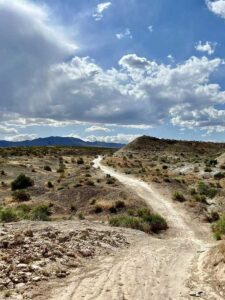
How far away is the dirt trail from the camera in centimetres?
1317

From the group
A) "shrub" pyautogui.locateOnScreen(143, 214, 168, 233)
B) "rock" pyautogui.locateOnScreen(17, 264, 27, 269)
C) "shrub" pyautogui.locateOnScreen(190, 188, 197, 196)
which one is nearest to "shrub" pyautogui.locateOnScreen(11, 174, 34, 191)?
"shrub" pyautogui.locateOnScreen(190, 188, 197, 196)

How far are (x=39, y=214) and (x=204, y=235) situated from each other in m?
11.0

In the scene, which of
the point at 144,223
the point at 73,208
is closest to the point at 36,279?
the point at 144,223

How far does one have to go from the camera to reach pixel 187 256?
19.7 metres

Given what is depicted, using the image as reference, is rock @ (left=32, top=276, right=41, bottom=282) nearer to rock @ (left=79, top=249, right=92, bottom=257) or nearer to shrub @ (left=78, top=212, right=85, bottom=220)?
rock @ (left=79, top=249, right=92, bottom=257)

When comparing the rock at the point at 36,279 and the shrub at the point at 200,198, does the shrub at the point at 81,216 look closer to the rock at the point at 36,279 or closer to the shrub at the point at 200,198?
the shrub at the point at 200,198

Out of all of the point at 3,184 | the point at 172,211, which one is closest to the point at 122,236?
the point at 172,211

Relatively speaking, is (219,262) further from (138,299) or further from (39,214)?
(39,214)

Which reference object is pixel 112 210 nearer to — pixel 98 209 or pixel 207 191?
pixel 98 209

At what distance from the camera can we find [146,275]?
15.5 metres

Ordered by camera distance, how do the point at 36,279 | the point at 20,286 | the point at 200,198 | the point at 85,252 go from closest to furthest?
the point at 20,286 → the point at 36,279 → the point at 85,252 → the point at 200,198

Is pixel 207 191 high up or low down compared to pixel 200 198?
up

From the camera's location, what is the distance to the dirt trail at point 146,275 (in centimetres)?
1317

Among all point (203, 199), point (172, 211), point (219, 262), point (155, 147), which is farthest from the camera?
point (155, 147)
